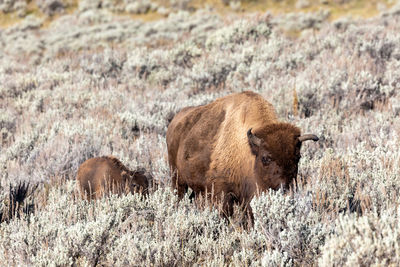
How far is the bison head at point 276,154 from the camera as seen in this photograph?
3189 mm

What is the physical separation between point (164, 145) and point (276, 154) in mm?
3290

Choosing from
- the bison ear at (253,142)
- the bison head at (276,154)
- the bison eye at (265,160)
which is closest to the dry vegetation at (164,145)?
the bison head at (276,154)

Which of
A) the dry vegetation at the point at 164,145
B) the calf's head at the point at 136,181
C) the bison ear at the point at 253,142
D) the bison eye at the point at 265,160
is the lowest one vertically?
the calf's head at the point at 136,181

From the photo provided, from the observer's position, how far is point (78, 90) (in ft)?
32.1

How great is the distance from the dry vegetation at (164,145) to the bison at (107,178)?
0.69 ft

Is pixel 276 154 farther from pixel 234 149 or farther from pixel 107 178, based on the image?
pixel 107 178

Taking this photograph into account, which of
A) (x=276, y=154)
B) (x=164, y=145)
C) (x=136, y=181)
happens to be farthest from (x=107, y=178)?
(x=276, y=154)

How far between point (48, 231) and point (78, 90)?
7.03 m

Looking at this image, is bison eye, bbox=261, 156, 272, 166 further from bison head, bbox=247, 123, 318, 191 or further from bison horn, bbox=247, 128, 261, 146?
bison horn, bbox=247, 128, 261, 146

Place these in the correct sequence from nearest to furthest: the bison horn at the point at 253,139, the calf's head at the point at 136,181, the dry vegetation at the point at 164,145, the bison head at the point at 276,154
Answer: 1. the dry vegetation at the point at 164,145
2. the bison head at the point at 276,154
3. the bison horn at the point at 253,139
4. the calf's head at the point at 136,181

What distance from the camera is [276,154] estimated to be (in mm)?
3201

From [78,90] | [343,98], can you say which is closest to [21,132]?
[78,90]

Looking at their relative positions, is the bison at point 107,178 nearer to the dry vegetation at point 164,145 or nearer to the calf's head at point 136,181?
the calf's head at point 136,181

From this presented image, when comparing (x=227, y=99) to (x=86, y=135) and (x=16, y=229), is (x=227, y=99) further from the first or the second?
(x=86, y=135)
